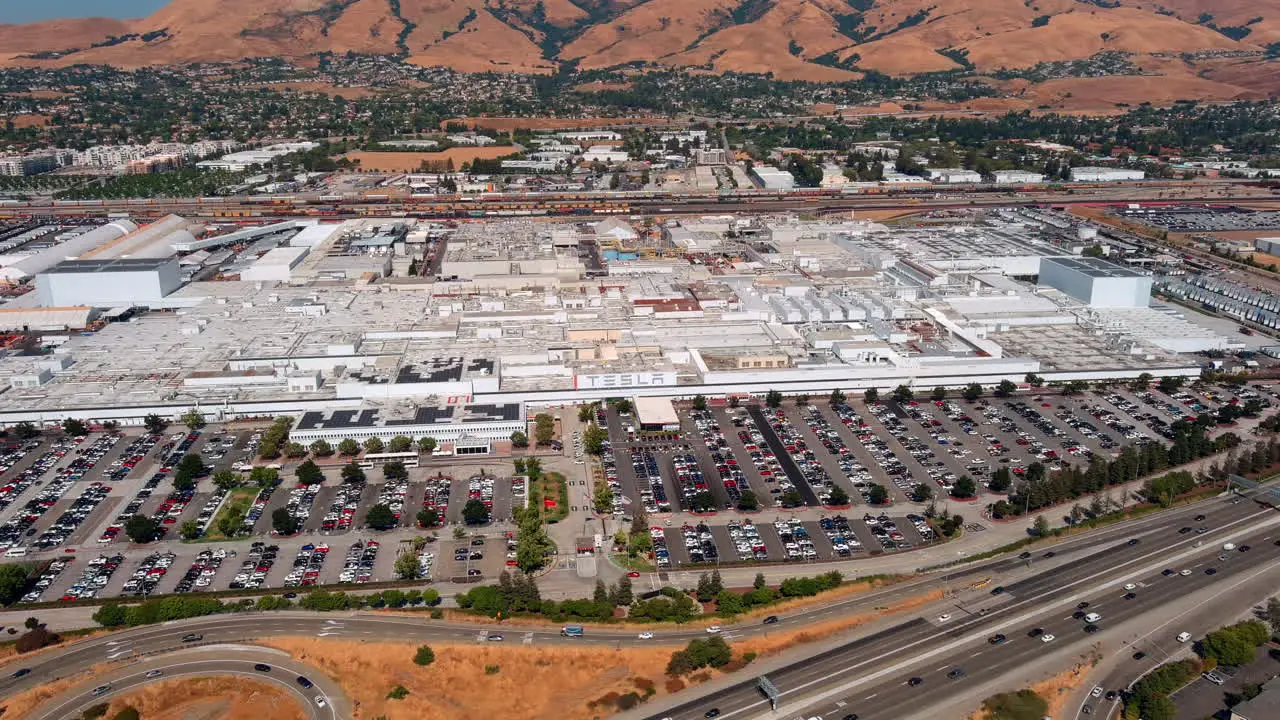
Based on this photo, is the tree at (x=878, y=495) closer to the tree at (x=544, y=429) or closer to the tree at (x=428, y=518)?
the tree at (x=544, y=429)

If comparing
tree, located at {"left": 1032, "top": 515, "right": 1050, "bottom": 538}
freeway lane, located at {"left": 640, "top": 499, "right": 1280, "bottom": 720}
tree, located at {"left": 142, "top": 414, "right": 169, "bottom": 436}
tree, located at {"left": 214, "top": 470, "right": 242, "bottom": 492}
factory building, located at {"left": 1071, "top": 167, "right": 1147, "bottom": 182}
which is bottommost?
freeway lane, located at {"left": 640, "top": 499, "right": 1280, "bottom": 720}

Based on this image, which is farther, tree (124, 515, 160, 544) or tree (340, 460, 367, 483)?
tree (340, 460, 367, 483)

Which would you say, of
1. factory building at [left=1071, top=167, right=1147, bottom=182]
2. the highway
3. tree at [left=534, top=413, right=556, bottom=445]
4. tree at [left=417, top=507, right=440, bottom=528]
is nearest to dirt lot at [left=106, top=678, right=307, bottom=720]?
the highway

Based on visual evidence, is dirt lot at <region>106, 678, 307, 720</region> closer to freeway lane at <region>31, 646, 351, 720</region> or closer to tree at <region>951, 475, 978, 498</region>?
freeway lane at <region>31, 646, 351, 720</region>

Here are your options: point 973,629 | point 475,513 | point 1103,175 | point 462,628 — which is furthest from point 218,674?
point 1103,175

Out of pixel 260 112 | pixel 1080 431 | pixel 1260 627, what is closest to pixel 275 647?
pixel 1260 627

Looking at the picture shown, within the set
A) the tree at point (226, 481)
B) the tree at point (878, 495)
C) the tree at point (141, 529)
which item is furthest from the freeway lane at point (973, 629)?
the tree at point (226, 481)

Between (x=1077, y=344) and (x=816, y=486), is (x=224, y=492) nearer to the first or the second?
(x=816, y=486)
